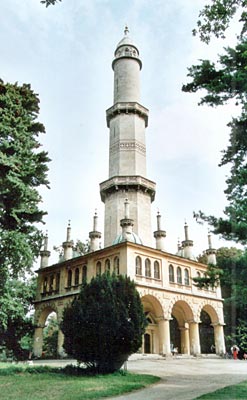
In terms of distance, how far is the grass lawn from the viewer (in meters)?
11.0

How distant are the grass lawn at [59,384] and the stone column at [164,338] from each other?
1351 cm

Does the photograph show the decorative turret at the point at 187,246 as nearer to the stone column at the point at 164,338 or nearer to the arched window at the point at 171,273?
the arched window at the point at 171,273

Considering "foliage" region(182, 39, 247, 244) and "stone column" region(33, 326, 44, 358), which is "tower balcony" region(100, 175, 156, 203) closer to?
"stone column" region(33, 326, 44, 358)

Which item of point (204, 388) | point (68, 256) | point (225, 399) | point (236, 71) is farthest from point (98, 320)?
point (68, 256)

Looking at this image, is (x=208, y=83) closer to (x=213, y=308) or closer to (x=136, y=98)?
(x=213, y=308)

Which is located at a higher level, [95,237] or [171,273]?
[95,237]

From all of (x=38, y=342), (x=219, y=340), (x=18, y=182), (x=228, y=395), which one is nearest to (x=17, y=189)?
(x=18, y=182)

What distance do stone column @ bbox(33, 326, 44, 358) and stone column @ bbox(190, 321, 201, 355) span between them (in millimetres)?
13198

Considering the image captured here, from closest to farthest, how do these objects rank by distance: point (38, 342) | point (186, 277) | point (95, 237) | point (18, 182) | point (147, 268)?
point (18, 182) < point (147, 268) < point (186, 277) < point (38, 342) < point (95, 237)

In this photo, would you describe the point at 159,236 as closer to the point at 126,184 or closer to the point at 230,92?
the point at 126,184

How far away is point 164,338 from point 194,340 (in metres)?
4.18

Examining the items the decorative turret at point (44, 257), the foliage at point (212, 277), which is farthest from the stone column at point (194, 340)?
the foliage at point (212, 277)

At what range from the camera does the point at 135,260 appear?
96.2 feet

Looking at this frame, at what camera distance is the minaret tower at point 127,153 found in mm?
35531
